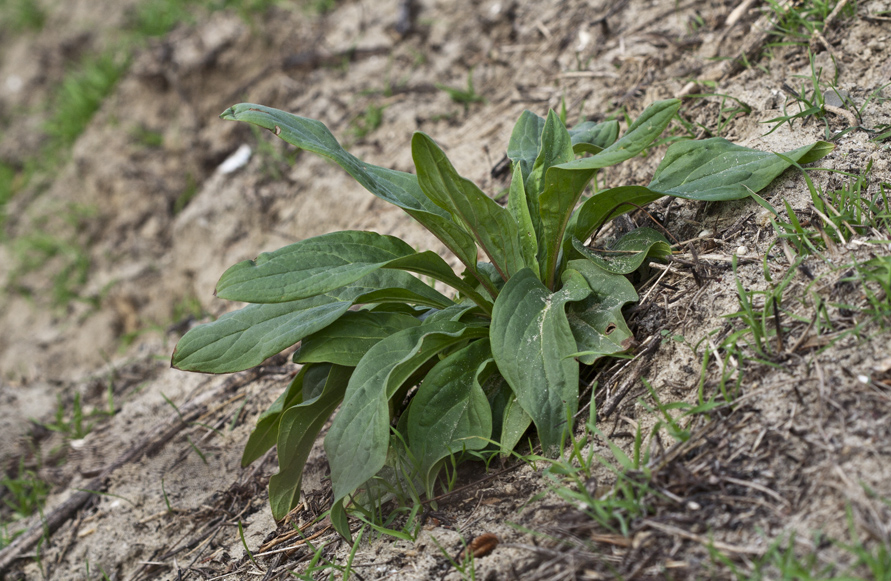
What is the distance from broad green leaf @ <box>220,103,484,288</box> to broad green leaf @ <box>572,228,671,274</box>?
0.37 metres

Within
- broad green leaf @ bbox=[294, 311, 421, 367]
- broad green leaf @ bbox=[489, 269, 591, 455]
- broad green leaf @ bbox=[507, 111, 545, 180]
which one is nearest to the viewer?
broad green leaf @ bbox=[489, 269, 591, 455]

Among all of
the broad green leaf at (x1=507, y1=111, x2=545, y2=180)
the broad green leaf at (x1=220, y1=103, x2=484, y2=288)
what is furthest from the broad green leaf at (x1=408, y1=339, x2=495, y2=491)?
the broad green leaf at (x1=507, y1=111, x2=545, y2=180)

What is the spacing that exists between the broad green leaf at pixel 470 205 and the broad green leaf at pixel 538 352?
0.48 ft

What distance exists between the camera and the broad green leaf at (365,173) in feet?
5.57

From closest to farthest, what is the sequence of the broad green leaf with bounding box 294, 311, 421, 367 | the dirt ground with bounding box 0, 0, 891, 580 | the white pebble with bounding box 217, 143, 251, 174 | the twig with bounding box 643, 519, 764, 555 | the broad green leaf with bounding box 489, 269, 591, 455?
the twig with bounding box 643, 519, 764, 555 → the dirt ground with bounding box 0, 0, 891, 580 → the broad green leaf with bounding box 489, 269, 591, 455 → the broad green leaf with bounding box 294, 311, 421, 367 → the white pebble with bounding box 217, 143, 251, 174

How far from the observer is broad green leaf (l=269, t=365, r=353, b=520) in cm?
179

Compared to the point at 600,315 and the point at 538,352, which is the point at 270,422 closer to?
the point at 538,352

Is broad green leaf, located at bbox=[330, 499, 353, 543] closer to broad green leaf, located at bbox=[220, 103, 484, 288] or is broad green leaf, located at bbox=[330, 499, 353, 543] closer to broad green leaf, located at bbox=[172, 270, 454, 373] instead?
broad green leaf, located at bbox=[172, 270, 454, 373]

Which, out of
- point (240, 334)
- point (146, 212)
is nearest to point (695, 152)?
point (240, 334)

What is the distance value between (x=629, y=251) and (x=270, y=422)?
1227mm

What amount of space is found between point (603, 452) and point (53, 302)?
4.66 metres

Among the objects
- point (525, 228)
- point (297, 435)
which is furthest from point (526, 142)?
point (297, 435)

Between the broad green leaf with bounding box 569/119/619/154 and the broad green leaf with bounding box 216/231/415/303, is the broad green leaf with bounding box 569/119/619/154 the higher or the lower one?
the lower one

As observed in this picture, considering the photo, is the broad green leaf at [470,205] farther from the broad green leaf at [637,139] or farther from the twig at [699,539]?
the twig at [699,539]
